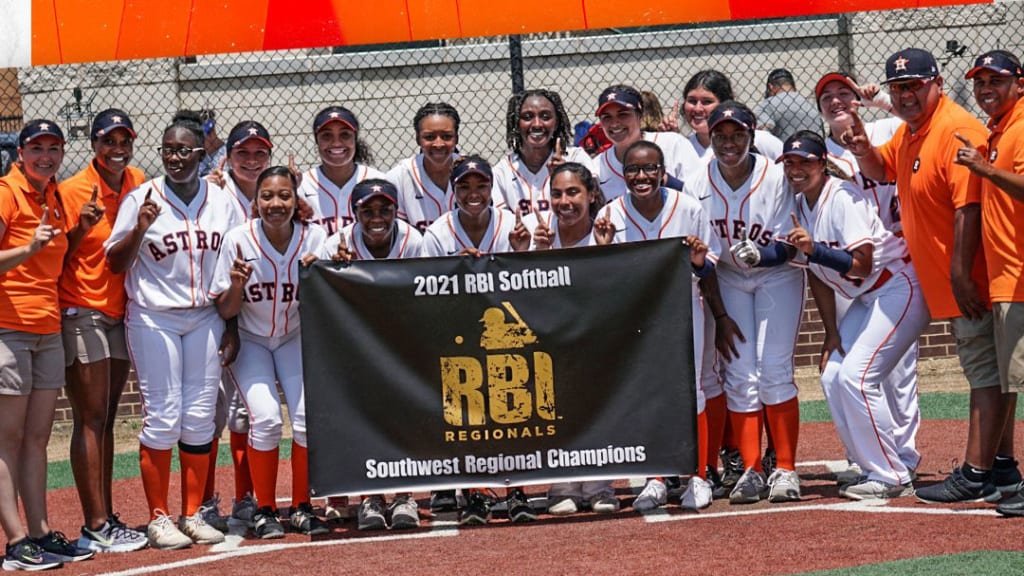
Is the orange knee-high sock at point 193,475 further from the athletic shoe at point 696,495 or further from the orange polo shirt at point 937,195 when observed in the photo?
the orange polo shirt at point 937,195

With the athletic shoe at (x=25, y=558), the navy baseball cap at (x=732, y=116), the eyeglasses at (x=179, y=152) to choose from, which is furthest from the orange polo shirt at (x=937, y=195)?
the athletic shoe at (x=25, y=558)

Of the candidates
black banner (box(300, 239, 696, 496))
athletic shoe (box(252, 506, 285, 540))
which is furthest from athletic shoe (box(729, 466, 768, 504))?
athletic shoe (box(252, 506, 285, 540))

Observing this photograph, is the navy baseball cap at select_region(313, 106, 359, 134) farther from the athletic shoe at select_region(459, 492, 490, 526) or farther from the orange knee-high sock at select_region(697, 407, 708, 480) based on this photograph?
the orange knee-high sock at select_region(697, 407, 708, 480)

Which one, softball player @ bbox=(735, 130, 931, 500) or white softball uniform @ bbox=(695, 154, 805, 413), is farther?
white softball uniform @ bbox=(695, 154, 805, 413)

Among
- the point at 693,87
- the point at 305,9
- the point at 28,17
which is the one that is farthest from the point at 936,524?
the point at 28,17

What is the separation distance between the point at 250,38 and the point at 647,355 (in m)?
3.99

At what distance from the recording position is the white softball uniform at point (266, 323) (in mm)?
6816

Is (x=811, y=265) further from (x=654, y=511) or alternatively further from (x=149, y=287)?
(x=149, y=287)

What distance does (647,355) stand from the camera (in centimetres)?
677

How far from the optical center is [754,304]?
707 centimetres

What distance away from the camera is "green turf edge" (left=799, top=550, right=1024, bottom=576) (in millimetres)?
5047

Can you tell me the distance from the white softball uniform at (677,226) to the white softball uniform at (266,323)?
58.1 inches

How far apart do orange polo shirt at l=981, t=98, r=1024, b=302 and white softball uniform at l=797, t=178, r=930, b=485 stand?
620 mm

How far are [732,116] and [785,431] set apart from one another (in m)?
1.55
